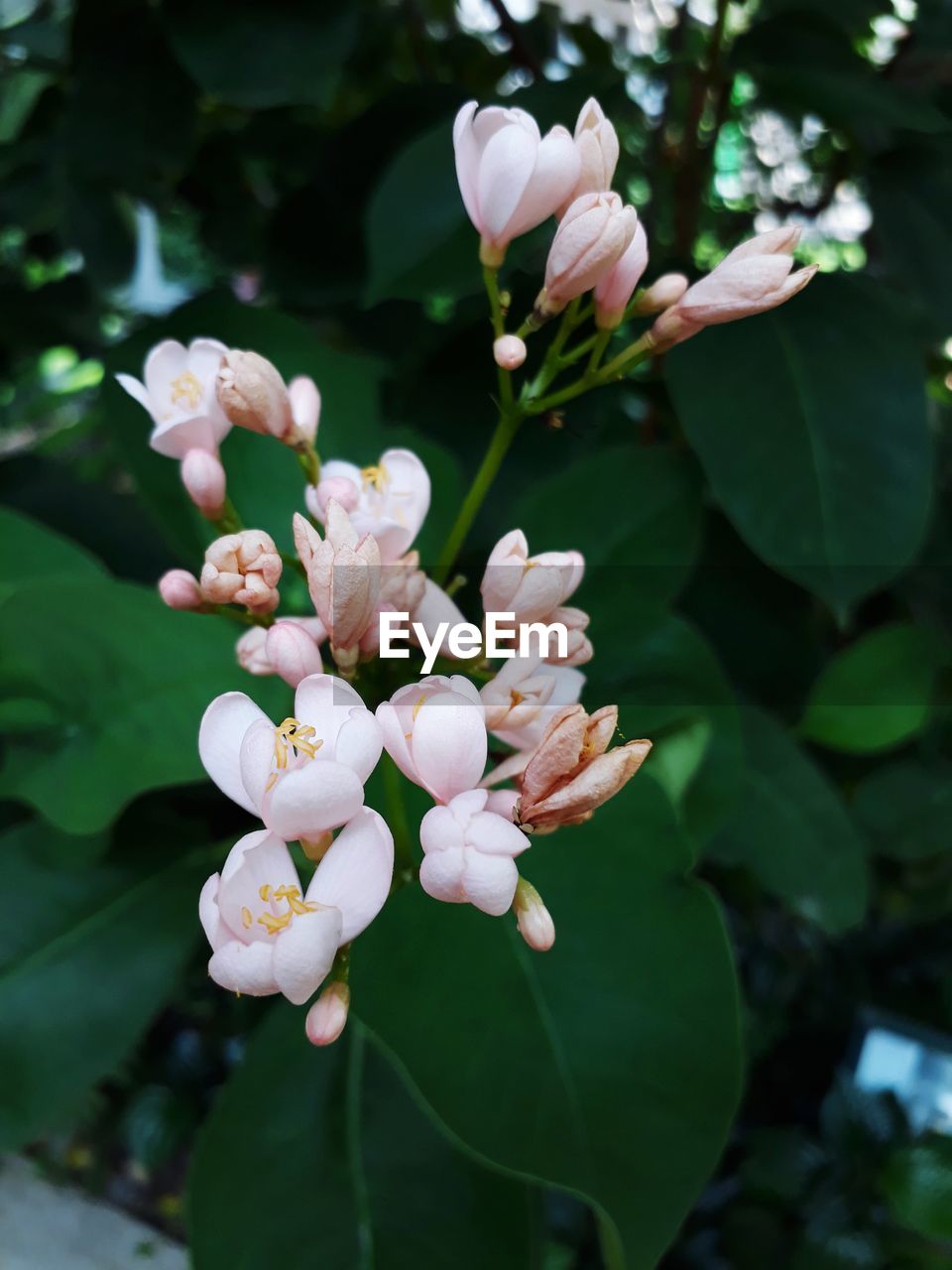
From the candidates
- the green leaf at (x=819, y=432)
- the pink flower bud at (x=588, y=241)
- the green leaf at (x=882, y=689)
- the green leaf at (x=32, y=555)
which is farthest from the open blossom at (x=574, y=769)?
the green leaf at (x=882, y=689)

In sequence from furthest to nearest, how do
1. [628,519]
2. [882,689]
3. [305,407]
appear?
[882,689] → [628,519] → [305,407]

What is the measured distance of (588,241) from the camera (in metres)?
0.23

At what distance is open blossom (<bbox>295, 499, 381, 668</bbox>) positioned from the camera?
203 millimetres

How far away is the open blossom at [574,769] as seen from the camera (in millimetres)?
185

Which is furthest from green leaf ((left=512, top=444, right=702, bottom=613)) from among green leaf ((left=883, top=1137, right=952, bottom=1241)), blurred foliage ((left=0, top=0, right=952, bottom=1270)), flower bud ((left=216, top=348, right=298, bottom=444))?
green leaf ((left=883, top=1137, right=952, bottom=1241))

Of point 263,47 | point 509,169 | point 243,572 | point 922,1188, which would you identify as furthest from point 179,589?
point 922,1188

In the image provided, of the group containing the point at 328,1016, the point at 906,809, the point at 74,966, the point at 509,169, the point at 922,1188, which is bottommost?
the point at 922,1188

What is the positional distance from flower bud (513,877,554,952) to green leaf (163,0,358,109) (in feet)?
1.33

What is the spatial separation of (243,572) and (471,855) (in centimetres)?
9

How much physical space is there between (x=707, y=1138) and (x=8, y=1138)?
318 millimetres

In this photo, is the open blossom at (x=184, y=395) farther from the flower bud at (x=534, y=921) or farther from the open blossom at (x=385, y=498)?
the flower bud at (x=534, y=921)

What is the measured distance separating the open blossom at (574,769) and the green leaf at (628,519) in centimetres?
29

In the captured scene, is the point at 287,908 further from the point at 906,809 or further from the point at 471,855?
the point at 906,809

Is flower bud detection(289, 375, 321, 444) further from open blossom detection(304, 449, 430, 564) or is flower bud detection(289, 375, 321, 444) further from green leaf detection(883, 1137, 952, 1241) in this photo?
green leaf detection(883, 1137, 952, 1241)
